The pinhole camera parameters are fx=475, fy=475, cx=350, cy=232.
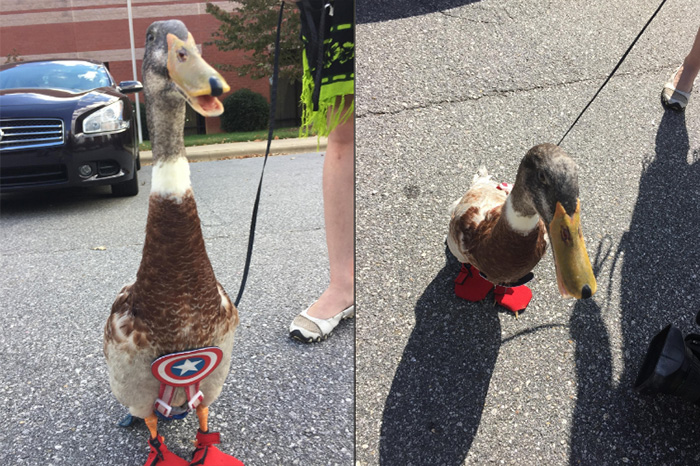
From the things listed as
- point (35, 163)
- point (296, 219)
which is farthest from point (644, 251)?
point (35, 163)

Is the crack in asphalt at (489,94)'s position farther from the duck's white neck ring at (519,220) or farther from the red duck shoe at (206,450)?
the red duck shoe at (206,450)

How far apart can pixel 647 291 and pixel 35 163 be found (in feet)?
5.83

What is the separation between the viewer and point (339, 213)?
954 millimetres

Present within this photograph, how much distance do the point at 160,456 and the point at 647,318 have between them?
152cm

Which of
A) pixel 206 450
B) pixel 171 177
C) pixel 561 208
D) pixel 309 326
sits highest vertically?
pixel 171 177

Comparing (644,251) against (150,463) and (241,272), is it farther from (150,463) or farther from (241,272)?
(150,463)

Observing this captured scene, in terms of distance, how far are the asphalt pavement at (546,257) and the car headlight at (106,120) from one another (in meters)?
1.13

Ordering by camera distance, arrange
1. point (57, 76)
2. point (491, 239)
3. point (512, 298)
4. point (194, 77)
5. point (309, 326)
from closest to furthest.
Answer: point (194, 77)
point (57, 76)
point (309, 326)
point (491, 239)
point (512, 298)

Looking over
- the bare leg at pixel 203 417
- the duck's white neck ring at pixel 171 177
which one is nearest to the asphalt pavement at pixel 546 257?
the bare leg at pixel 203 417

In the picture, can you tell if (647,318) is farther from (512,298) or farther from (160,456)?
(160,456)

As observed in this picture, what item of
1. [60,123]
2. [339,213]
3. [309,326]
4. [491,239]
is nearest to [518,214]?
[491,239]

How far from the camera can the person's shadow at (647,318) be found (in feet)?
4.40

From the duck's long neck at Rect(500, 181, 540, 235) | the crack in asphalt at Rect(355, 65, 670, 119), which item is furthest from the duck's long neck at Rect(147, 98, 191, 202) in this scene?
the crack in asphalt at Rect(355, 65, 670, 119)

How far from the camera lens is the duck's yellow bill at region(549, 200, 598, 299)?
83 centimetres
